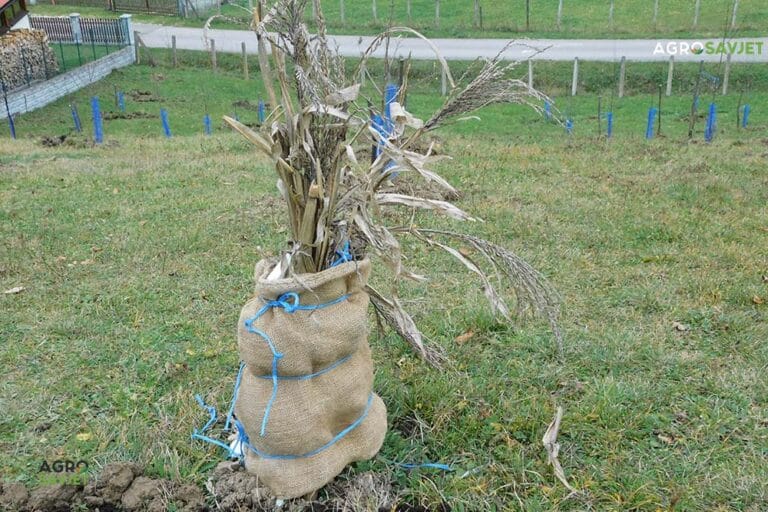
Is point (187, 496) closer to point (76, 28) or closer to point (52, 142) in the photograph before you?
point (52, 142)

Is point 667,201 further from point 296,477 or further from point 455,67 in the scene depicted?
point 455,67

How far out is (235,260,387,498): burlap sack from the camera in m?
2.42

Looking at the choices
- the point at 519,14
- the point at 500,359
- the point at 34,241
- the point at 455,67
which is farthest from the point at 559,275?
the point at 519,14

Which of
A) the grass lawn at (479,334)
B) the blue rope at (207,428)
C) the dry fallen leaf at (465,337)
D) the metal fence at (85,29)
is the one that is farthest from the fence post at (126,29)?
the blue rope at (207,428)

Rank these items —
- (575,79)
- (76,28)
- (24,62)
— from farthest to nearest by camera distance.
Answer: (76,28) → (24,62) → (575,79)

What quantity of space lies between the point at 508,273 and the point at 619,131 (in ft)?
37.3

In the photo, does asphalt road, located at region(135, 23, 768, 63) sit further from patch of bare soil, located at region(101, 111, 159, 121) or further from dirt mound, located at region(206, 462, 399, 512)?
dirt mound, located at region(206, 462, 399, 512)

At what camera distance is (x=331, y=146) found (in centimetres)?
248

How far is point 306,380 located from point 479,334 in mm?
1694

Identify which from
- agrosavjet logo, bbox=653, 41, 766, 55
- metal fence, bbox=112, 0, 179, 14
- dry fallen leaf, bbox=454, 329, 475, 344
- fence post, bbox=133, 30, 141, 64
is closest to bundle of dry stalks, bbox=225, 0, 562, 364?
dry fallen leaf, bbox=454, 329, 475, 344

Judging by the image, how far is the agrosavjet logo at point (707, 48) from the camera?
768 inches

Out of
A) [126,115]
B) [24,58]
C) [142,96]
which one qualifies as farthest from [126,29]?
[126,115]

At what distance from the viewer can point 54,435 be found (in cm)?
312

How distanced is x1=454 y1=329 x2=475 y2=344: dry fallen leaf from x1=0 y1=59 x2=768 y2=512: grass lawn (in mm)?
47
